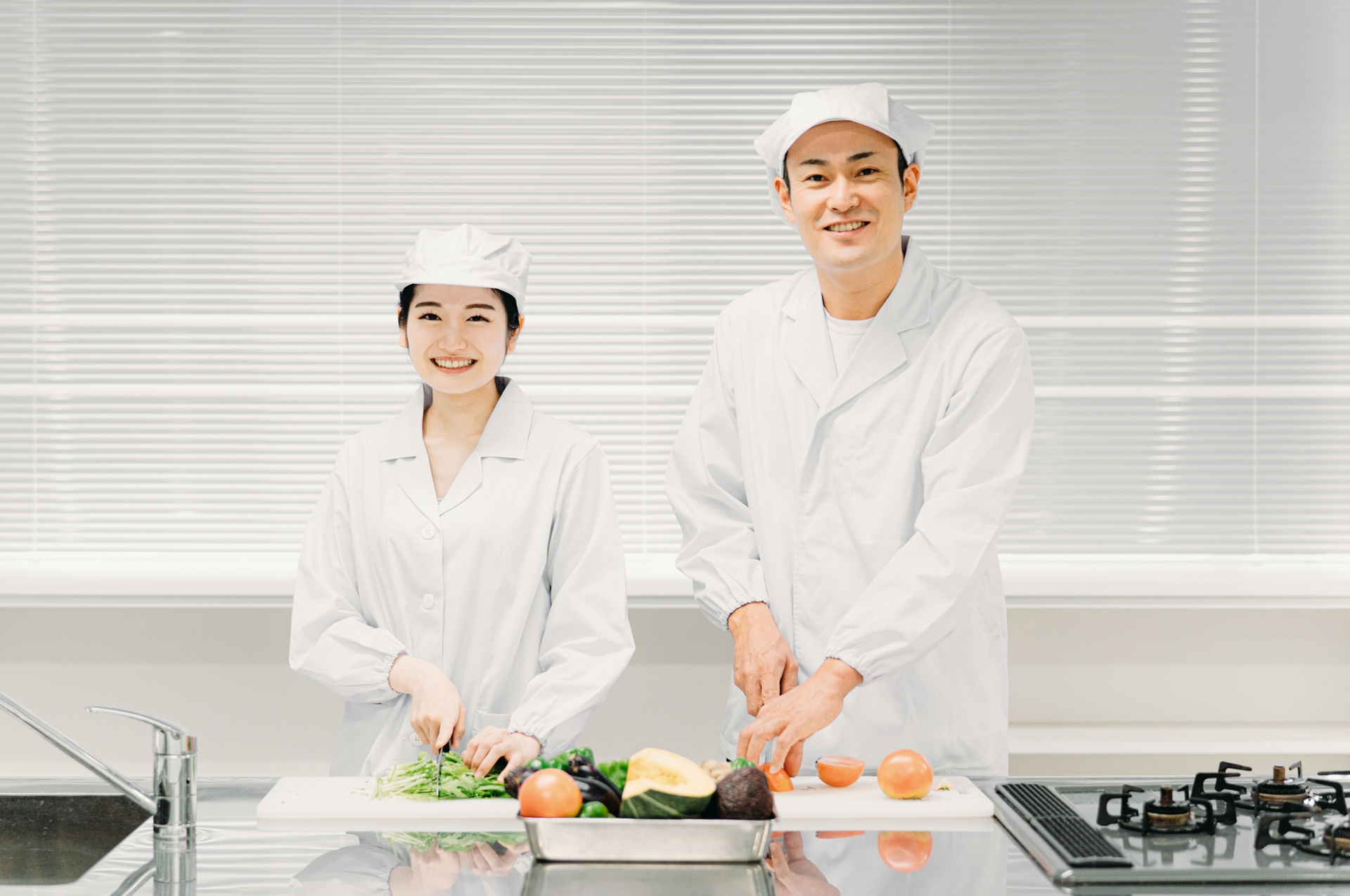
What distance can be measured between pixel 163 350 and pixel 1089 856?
261 centimetres

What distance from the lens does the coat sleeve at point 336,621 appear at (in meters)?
1.81

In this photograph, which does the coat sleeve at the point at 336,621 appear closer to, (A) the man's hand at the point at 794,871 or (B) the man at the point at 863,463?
(B) the man at the point at 863,463

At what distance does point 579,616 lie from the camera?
75.1 inches

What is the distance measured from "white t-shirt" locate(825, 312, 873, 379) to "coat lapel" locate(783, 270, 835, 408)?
14mm

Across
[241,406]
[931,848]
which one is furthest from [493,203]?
[931,848]

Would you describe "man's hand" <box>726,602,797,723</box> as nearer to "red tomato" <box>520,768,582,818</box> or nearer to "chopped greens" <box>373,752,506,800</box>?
"chopped greens" <box>373,752,506,800</box>

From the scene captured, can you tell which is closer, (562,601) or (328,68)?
(562,601)

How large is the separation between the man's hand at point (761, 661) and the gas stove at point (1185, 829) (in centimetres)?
38

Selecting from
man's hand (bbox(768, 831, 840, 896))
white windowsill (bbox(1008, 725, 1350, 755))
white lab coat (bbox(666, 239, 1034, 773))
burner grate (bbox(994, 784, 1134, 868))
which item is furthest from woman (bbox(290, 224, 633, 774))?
white windowsill (bbox(1008, 725, 1350, 755))

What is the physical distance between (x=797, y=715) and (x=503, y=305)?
838 mm

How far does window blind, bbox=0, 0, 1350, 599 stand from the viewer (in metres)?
2.98

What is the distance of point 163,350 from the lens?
302 centimetres

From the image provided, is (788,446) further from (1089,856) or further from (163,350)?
(163,350)

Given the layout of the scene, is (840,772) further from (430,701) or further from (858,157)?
(858,157)
